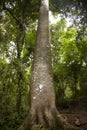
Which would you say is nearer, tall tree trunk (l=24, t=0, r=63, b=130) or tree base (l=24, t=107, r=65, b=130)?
tree base (l=24, t=107, r=65, b=130)

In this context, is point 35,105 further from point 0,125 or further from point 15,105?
point 15,105

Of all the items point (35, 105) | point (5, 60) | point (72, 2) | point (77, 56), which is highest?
point (72, 2)

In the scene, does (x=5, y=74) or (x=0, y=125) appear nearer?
(x=0, y=125)

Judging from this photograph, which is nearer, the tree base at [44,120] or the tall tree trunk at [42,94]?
Result: the tree base at [44,120]

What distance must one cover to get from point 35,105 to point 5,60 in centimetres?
356

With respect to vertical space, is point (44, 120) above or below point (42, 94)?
below

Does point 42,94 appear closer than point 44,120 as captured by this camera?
No

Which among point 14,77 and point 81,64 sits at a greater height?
point 81,64

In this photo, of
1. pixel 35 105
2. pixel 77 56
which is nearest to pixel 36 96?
pixel 35 105

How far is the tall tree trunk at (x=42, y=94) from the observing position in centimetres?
723

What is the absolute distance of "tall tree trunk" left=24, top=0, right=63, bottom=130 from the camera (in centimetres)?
723

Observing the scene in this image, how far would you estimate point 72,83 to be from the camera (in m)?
19.5

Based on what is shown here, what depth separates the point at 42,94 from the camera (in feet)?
25.2

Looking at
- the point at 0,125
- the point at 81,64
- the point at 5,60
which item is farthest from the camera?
the point at 81,64
